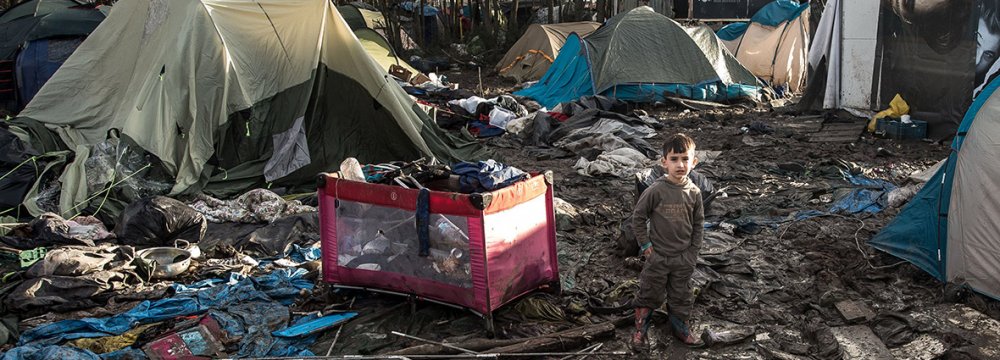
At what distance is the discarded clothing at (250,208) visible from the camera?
8.06 m

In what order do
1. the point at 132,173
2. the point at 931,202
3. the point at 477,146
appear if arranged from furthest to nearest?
the point at 477,146 < the point at 132,173 < the point at 931,202

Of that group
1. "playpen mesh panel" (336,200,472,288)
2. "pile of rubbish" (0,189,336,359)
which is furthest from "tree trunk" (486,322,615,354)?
"pile of rubbish" (0,189,336,359)

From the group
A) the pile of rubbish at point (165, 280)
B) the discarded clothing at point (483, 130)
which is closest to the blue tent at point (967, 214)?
the pile of rubbish at point (165, 280)

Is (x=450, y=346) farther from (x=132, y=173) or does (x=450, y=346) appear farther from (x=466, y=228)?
(x=132, y=173)

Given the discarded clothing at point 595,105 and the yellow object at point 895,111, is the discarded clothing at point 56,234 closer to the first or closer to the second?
the discarded clothing at point 595,105

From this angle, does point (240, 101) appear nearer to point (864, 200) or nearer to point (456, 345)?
point (456, 345)

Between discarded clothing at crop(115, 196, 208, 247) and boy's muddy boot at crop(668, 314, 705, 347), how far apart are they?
4.40m

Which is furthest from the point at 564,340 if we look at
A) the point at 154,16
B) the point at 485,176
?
the point at 154,16

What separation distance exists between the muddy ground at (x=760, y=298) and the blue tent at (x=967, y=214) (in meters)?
0.14

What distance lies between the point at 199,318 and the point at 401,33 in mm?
18938

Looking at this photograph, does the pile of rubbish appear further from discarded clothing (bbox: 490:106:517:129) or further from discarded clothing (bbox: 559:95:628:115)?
discarded clothing (bbox: 559:95:628:115)

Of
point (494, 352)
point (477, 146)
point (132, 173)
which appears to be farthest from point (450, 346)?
point (477, 146)

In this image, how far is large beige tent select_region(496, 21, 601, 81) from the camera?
63.0ft

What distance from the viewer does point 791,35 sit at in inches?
706
